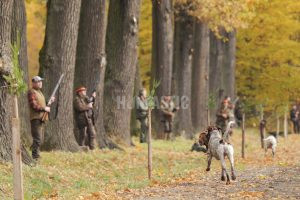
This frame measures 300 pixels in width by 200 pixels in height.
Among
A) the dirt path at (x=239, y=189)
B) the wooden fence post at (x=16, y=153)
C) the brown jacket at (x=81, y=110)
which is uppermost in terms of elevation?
the brown jacket at (x=81, y=110)

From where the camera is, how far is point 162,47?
30.5 m

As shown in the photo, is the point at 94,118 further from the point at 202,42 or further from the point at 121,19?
the point at 202,42

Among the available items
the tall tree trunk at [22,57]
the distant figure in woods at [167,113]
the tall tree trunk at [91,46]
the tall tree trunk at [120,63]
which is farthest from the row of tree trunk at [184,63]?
the tall tree trunk at [22,57]

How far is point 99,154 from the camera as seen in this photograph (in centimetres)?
2053

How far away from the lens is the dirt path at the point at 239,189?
13.7 meters

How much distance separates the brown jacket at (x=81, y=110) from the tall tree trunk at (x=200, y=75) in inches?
583

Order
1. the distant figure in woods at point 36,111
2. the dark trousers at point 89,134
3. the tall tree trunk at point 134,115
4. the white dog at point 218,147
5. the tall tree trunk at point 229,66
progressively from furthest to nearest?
the tall tree trunk at point 229,66
the tall tree trunk at point 134,115
the dark trousers at point 89,134
the distant figure in woods at point 36,111
the white dog at point 218,147

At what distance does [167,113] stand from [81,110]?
934cm

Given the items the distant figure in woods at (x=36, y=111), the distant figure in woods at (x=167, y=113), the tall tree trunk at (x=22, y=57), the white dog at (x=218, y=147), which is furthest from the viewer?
the distant figure in woods at (x=167, y=113)

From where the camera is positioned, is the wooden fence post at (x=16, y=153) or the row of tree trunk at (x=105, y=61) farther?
the row of tree trunk at (x=105, y=61)

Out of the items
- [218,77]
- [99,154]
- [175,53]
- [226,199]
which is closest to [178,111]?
[175,53]

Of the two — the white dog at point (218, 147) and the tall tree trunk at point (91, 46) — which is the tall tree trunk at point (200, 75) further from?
the white dog at point (218, 147)

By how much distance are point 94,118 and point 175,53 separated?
1164 cm

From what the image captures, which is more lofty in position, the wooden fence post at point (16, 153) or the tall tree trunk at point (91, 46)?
the tall tree trunk at point (91, 46)
